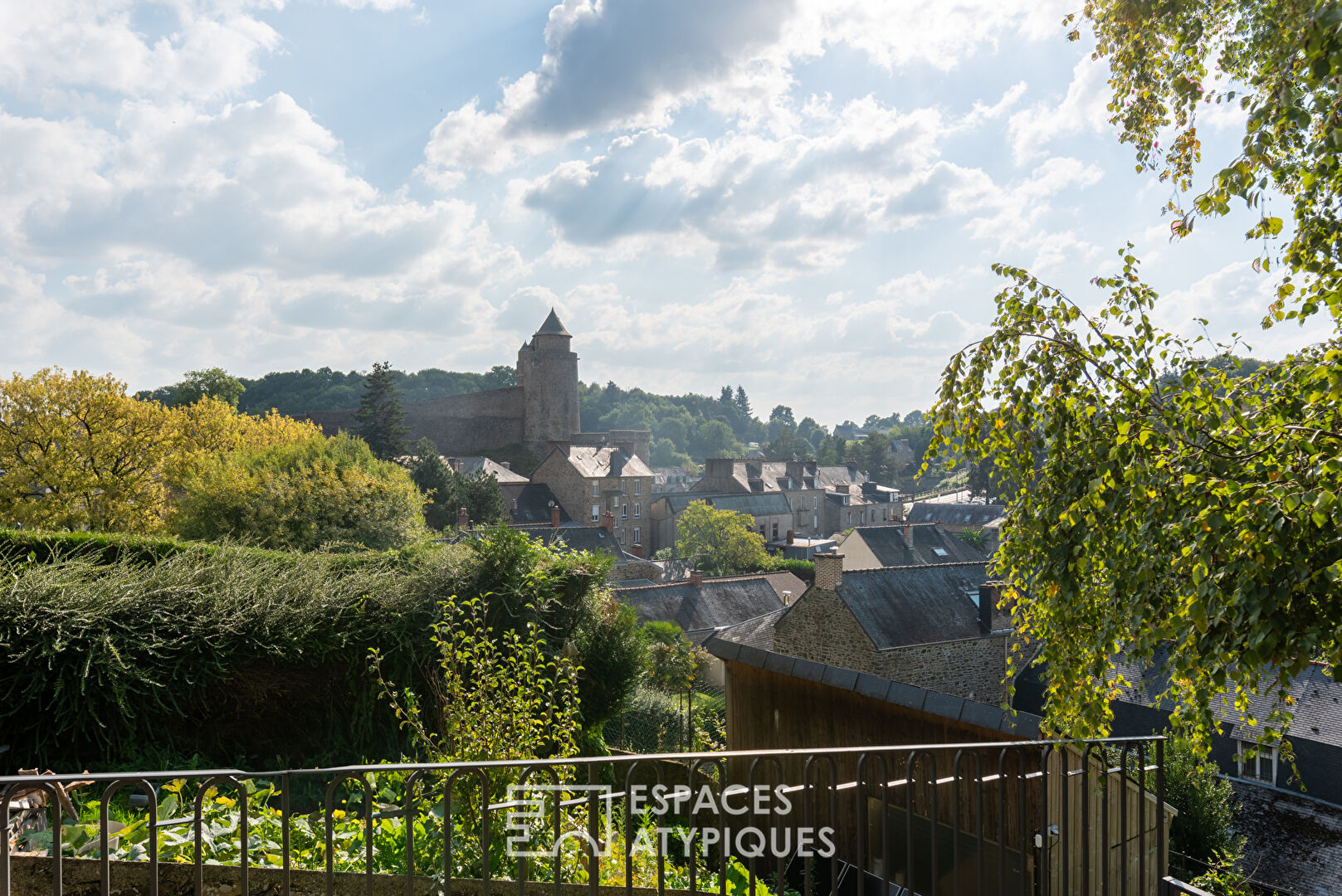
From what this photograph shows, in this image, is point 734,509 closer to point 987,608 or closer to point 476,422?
point 476,422

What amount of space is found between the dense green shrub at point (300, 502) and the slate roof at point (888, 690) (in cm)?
977

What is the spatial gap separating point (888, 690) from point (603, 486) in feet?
140

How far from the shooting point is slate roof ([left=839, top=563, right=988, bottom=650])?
19375 millimetres

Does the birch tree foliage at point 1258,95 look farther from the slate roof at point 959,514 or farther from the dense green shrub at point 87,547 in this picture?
the slate roof at point 959,514

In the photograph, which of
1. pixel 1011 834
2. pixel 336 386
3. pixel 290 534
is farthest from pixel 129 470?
pixel 336 386

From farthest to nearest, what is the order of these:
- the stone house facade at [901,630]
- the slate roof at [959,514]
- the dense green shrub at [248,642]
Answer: the slate roof at [959,514]
the stone house facade at [901,630]
the dense green shrub at [248,642]

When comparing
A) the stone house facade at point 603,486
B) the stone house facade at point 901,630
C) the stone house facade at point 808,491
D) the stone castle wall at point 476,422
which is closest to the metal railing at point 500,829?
the stone house facade at point 901,630

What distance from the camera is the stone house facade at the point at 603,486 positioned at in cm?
5253

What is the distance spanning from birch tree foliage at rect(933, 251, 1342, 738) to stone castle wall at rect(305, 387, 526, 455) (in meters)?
66.3

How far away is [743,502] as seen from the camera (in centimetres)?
5919

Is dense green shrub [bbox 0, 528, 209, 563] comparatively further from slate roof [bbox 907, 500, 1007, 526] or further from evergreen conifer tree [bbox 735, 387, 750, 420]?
evergreen conifer tree [bbox 735, 387, 750, 420]

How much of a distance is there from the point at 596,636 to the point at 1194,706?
7.46 metres

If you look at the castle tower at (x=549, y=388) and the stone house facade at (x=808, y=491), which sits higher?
the castle tower at (x=549, y=388)

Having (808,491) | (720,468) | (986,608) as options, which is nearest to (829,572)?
(986,608)
